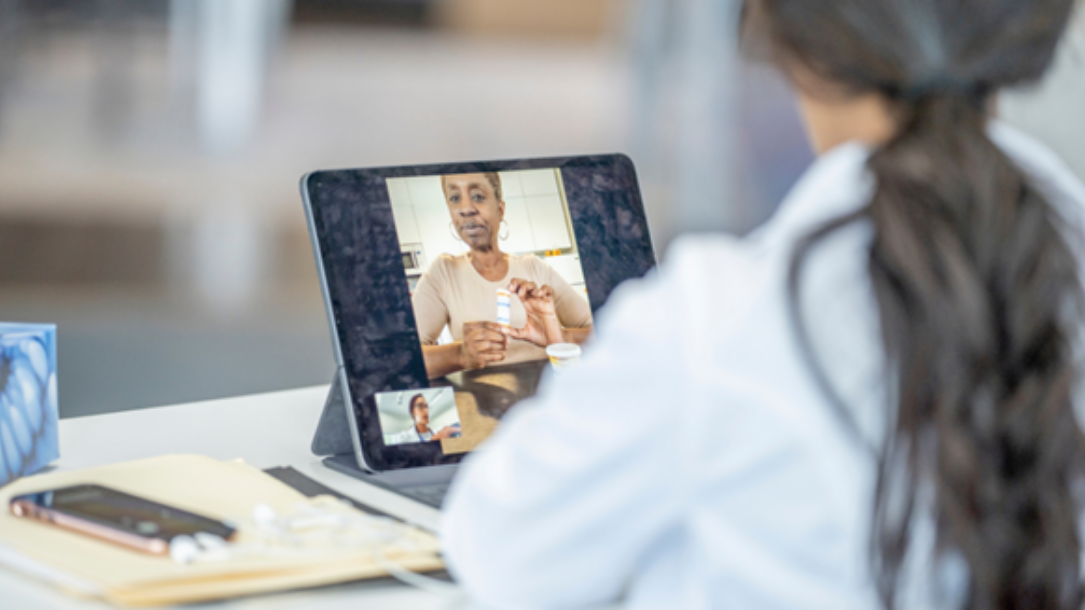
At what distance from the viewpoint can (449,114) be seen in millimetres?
7414

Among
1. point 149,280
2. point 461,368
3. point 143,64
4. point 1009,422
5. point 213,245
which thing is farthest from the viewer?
point 143,64

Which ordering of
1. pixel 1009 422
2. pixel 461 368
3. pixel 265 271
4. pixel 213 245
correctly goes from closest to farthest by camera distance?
pixel 1009 422 < pixel 461 368 < pixel 265 271 < pixel 213 245

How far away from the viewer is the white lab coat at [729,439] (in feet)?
1.44

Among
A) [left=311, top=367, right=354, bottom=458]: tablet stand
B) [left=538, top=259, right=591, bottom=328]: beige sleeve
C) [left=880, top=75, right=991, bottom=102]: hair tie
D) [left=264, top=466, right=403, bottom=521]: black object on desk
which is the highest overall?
[left=880, top=75, right=991, bottom=102]: hair tie

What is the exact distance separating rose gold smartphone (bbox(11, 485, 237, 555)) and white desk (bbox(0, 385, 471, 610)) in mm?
47

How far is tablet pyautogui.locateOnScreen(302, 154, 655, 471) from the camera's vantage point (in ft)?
2.93

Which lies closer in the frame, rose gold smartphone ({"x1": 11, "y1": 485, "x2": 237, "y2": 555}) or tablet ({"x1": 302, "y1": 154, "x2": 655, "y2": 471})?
rose gold smartphone ({"x1": 11, "y1": 485, "x2": 237, "y2": 555})

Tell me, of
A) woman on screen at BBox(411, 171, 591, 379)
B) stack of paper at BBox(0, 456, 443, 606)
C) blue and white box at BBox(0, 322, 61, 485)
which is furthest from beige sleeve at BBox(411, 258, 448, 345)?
blue and white box at BBox(0, 322, 61, 485)

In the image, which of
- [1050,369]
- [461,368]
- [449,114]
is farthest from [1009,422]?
[449,114]

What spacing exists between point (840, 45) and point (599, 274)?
0.56m

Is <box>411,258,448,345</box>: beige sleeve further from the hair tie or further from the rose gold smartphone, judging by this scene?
the hair tie

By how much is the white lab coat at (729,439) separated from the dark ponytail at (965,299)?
0.01 meters

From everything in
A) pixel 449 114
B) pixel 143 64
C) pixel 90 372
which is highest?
pixel 143 64

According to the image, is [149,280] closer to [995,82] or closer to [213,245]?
[213,245]
